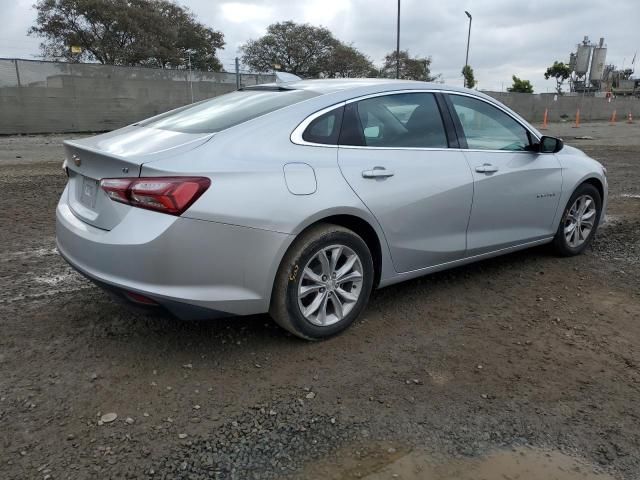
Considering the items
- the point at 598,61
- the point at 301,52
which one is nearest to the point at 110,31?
the point at 301,52

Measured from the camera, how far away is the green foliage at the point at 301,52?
5444cm

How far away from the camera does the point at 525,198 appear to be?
4.42 metres

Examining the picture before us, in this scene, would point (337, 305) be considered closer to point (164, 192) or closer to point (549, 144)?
point (164, 192)

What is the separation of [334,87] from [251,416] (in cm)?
219

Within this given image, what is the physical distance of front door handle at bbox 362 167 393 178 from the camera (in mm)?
3385

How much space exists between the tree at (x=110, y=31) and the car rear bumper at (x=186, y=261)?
41.7m

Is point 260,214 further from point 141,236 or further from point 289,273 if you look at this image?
point 141,236

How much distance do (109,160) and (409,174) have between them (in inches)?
72.2

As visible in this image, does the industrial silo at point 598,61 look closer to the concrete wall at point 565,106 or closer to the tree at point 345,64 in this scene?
the concrete wall at point 565,106

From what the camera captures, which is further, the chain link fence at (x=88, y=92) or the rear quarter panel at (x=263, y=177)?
the chain link fence at (x=88, y=92)

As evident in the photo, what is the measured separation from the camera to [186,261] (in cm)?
277

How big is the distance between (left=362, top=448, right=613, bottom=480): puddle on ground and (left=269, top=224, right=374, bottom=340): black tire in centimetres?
107

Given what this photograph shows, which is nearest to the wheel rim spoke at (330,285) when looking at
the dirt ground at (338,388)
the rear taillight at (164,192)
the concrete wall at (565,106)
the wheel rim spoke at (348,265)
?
the wheel rim spoke at (348,265)

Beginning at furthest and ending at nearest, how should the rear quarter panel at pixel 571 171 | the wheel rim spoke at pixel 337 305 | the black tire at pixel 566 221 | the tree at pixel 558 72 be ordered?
the tree at pixel 558 72 → the black tire at pixel 566 221 → the rear quarter panel at pixel 571 171 → the wheel rim spoke at pixel 337 305
